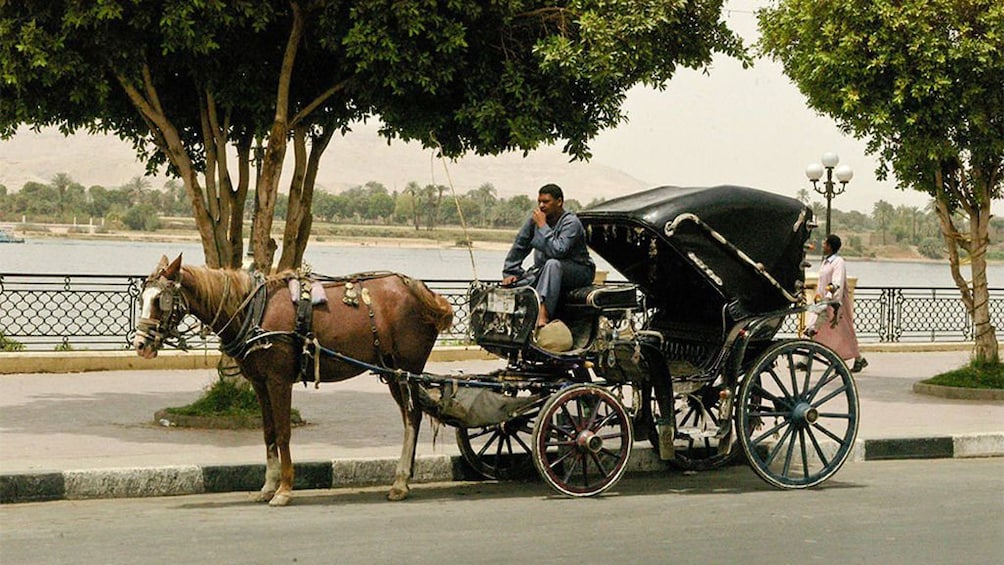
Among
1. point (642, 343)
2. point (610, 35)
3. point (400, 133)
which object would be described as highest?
point (610, 35)

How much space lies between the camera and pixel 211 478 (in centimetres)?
958

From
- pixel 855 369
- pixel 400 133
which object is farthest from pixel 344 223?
pixel 400 133

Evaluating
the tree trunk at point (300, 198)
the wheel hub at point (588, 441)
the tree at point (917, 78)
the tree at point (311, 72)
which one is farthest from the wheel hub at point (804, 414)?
the tree at point (917, 78)

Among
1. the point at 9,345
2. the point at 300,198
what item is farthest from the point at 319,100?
the point at 9,345

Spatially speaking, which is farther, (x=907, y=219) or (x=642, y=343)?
(x=907, y=219)

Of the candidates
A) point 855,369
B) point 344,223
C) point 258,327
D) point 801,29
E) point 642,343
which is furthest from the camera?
point 344,223

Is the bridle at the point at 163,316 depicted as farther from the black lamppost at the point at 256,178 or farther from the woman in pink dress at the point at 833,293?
the woman in pink dress at the point at 833,293

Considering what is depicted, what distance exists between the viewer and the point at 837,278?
17.3m

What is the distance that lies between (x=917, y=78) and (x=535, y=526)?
356 inches

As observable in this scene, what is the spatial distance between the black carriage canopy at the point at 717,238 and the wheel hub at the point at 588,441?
1447mm

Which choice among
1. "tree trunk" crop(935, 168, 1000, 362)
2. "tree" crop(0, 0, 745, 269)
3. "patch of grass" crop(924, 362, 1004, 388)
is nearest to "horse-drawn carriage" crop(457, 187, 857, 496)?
"tree" crop(0, 0, 745, 269)

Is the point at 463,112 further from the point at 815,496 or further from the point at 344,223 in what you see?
the point at 344,223

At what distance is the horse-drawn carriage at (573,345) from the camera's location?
29.7 feet

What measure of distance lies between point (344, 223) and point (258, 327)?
6160 centimetres
